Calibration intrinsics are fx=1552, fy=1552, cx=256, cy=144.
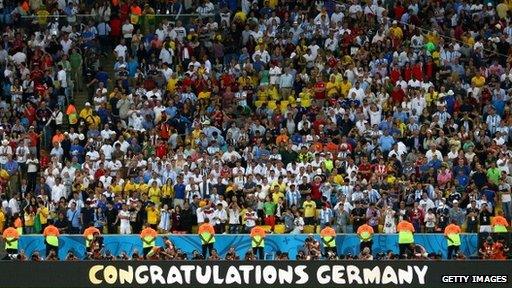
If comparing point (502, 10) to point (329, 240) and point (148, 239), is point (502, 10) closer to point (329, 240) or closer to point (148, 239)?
point (329, 240)

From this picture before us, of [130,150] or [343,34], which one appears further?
[343,34]

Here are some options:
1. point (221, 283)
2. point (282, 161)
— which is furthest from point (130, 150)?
point (221, 283)

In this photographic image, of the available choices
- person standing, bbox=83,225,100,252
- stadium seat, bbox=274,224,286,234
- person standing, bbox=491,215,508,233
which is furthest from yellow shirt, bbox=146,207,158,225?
person standing, bbox=491,215,508,233

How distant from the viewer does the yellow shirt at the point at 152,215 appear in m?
38.4

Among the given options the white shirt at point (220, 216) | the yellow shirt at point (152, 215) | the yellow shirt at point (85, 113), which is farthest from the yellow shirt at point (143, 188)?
the yellow shirt at point (85, 113)

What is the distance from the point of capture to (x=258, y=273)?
32125mm

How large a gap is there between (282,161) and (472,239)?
6404mm

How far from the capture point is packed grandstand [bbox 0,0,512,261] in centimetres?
3834

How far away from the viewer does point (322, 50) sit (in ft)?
145

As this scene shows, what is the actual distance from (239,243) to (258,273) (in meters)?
4.23

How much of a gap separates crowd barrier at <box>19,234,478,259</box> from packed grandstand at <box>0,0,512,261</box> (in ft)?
0.86

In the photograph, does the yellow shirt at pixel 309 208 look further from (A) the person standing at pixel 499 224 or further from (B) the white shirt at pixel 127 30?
(B) the white shirt at pixel 127 30

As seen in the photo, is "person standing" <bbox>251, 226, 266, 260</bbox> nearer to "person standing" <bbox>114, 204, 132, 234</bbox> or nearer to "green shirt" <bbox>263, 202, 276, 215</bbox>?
"green shirt" <bbox>263, 202, 276, 215</bbox>

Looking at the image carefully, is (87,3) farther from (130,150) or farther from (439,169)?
(439,169)
